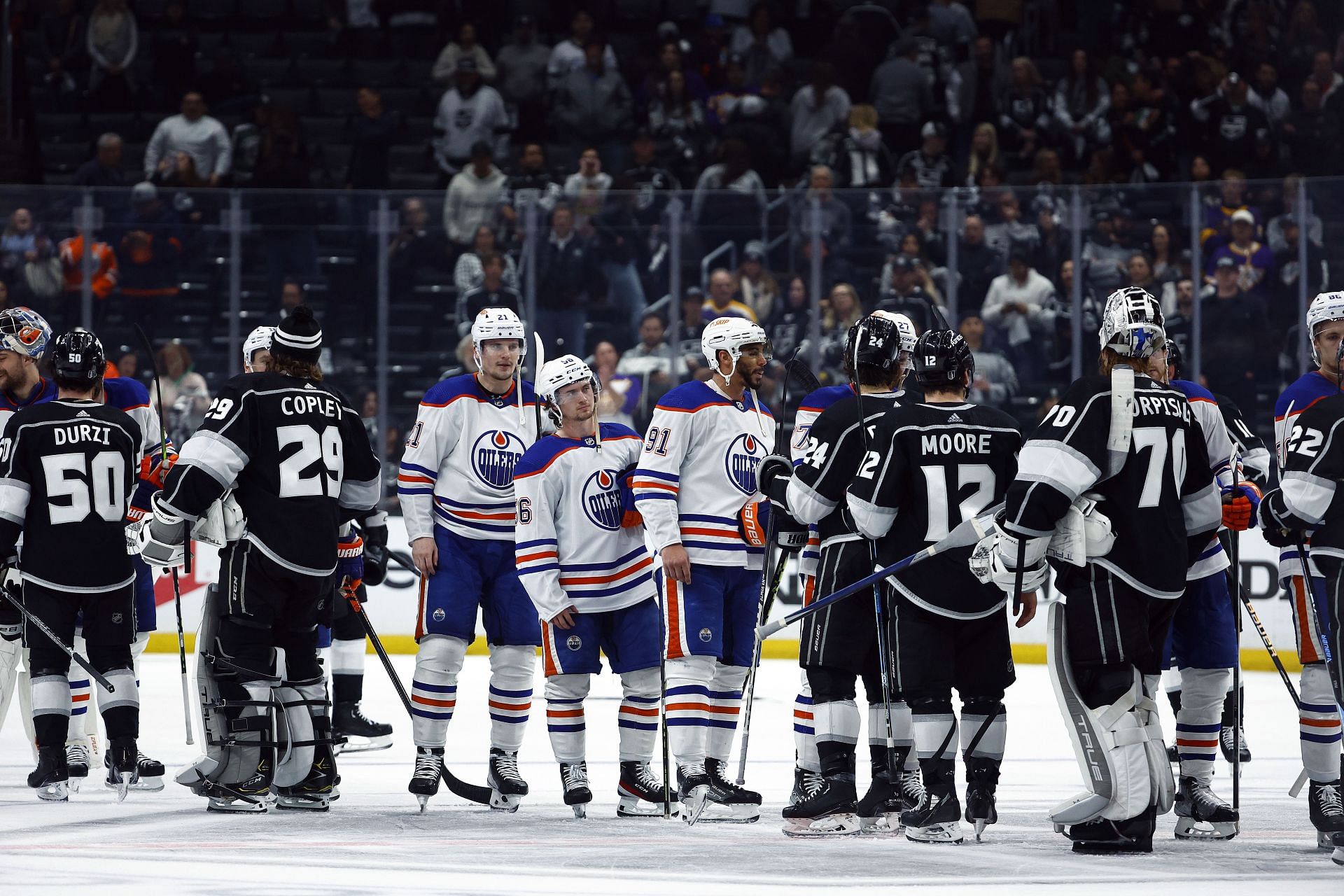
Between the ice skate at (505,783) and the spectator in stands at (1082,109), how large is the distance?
9.04m

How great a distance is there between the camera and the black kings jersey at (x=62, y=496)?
5.96 meters

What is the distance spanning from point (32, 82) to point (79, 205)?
4.36 m

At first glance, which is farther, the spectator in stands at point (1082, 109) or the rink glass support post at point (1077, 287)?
the spectator in stands at point (1082, 109)

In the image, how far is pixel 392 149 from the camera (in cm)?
1405

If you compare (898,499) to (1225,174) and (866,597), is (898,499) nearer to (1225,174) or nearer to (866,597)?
(866,597)

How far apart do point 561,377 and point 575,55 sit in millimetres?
8904

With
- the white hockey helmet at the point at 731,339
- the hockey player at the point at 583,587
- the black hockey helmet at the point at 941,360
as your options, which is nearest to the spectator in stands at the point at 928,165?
the white hockey helmet at the point at 731,339

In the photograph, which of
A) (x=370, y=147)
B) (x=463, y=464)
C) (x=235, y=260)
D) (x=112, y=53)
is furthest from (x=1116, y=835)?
(x=112, y=53)

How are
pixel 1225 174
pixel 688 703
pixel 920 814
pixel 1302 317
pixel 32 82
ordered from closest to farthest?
pixel 920 814, pixel 688 703, pixel 1302 317, pixel 1225 174, pixel 32 82

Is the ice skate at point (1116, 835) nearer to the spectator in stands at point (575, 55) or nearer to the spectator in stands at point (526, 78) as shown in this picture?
Answer: the spectator in stands at point (526, 78)

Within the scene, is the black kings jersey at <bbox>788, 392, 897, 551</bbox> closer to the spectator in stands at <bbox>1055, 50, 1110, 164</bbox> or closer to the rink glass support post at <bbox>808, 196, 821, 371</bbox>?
the rink glass support post at <bbox>808, 196, 821, 371</bbox>

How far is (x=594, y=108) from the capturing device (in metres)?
13.9

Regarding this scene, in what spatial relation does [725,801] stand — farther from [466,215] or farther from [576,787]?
[466,215]

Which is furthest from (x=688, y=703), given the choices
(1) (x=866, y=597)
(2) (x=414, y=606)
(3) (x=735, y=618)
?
(2) (x=414, y=606)
